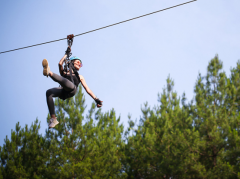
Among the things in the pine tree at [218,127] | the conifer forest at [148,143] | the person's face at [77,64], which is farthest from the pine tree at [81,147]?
the person's face at [77,64]

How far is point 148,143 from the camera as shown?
1272 centimetres

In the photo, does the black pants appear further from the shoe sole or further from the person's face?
the person's face

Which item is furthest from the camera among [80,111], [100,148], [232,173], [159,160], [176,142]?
[80,111]

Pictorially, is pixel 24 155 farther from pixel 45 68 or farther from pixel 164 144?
pixel 45 68

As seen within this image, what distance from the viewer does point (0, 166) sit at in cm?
1279

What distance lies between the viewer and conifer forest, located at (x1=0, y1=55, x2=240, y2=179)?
10547mm

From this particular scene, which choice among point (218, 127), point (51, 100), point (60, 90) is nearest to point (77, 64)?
point (60, 90)

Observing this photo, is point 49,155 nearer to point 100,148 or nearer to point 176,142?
point 100,148

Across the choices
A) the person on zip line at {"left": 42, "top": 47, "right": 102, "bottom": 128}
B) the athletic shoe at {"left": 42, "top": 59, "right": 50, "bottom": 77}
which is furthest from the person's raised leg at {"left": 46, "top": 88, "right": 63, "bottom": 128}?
the athletic shoe at {"left": 42, "top": 59, "right": 50, "bottom": 77}

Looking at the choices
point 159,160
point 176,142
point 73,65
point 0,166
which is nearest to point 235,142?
point 176,142

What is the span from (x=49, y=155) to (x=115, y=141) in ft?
12.5

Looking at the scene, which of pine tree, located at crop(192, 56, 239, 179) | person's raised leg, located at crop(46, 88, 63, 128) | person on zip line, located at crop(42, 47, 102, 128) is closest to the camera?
person on zip line, located at crop(42, 47, 102, 128)

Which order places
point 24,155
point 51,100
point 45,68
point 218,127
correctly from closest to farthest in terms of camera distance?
1. point 45,68
2. point 51,100
3. point 218,127
4. point 24,155

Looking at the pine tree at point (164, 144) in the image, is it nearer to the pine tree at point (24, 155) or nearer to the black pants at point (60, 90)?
the pine tree at point (24, 155)
